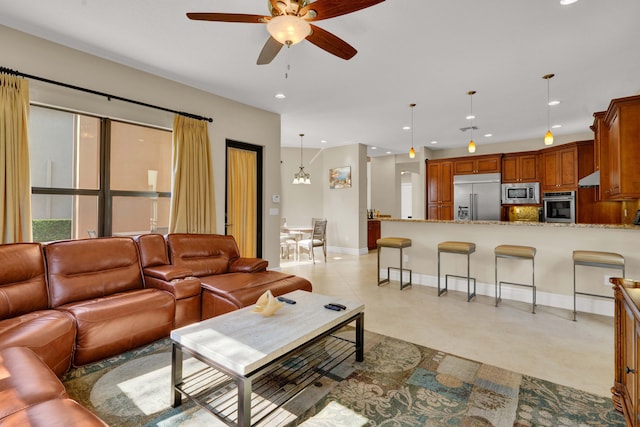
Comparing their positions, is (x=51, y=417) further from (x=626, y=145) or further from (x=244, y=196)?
(x=626, y=145)

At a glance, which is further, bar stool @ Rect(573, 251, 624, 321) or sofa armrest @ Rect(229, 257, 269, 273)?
sofa armrest @ Rect(229, 257, 269, 273)

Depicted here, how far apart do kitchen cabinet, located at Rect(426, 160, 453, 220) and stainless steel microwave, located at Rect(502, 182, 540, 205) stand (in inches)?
46.3

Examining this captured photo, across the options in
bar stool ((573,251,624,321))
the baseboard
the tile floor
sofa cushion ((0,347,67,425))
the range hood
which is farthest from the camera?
the range hood

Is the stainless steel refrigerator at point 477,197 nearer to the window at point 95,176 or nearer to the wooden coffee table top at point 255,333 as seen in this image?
the wooden coffee table top at point 255,333

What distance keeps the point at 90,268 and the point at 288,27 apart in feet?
8.60

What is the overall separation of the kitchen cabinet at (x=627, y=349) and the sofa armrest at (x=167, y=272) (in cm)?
322

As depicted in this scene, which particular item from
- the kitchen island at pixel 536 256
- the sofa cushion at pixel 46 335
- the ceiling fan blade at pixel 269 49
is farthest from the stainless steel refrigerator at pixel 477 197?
the sofa cushion at pixel 46 335

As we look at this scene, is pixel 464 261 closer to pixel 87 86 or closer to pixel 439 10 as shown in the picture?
pixel 439 10

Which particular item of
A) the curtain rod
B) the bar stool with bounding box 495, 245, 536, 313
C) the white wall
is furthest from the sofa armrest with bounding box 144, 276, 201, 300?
the bar stool with bounding box 495, 245, 536, 313

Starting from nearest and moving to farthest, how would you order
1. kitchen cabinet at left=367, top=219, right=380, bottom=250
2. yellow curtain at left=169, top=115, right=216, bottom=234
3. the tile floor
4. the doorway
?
the tile floor → yellow curtain at left=169, top=115, right=216, bottom=234 → the doorway → kitchen cabinet at left=367, top=219, right=380, bottom=250

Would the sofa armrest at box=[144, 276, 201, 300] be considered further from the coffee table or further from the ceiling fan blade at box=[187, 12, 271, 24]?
the ceiling fan blade at box=[187, 12, 271, 24]

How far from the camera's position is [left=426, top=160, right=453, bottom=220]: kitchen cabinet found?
7688 mm

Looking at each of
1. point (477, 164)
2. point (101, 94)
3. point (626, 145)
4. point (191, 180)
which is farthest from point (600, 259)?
point (101, 94)

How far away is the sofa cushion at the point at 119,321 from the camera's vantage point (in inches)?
88.8
